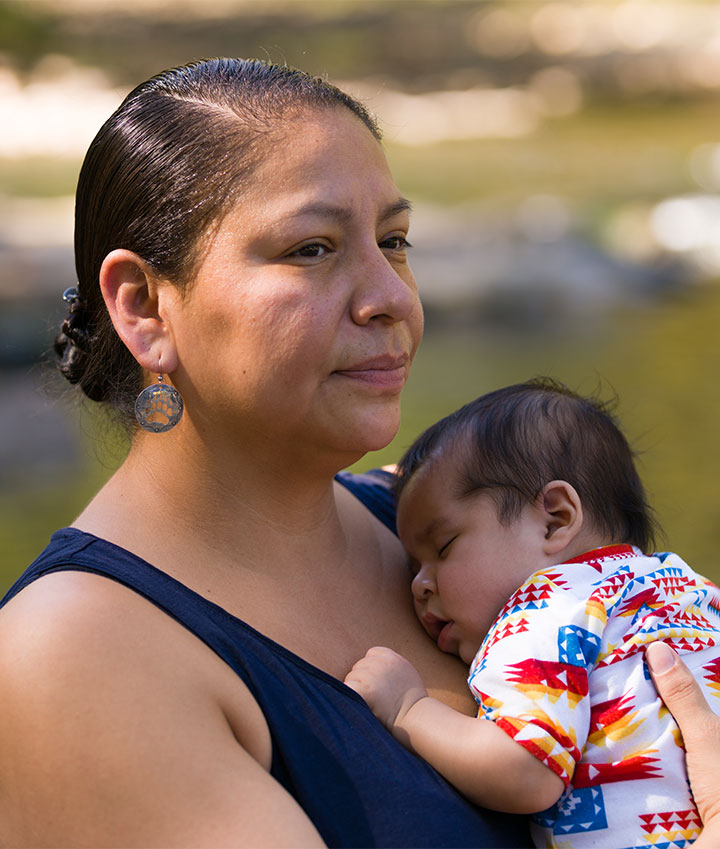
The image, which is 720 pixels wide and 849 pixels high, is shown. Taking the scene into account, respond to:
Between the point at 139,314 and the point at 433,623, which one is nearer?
the point at 139,314

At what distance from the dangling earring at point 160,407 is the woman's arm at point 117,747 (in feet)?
1.22

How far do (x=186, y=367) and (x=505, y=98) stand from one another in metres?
9.51

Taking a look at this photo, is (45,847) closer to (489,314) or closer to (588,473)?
(588,473)

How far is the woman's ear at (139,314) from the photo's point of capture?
1.60m

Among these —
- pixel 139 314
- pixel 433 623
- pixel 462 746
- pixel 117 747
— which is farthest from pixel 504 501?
pixel 117 747

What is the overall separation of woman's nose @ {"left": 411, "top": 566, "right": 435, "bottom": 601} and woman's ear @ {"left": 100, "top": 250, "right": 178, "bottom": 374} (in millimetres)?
546

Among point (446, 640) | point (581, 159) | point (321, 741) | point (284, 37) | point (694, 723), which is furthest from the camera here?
point (581, 159)

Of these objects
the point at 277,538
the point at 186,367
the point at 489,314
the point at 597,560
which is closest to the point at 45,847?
the point at 277,538

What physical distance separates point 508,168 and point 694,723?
30.0 ft

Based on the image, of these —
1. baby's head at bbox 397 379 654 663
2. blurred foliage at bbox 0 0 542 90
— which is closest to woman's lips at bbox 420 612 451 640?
baby's head at bbox 397 379 654 663

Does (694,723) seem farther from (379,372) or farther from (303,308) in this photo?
(303,308)

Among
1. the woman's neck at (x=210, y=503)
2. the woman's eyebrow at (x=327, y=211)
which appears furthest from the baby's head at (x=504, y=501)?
the woman's eyebrow at (x=327, y=211)

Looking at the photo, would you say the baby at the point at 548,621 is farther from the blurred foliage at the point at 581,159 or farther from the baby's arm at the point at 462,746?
the blurred foliage at the point at 581,159

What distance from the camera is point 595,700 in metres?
1.53
